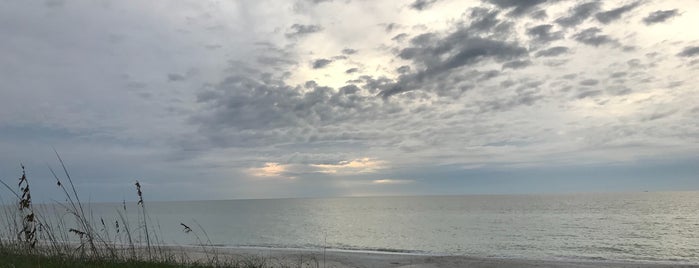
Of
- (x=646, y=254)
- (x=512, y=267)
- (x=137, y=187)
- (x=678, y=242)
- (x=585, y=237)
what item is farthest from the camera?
(x=585, y=237)

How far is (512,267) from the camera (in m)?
22.1

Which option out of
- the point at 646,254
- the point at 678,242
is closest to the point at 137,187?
the point at 646,254

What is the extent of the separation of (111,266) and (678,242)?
1957 inches

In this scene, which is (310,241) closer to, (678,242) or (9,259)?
(678,242)

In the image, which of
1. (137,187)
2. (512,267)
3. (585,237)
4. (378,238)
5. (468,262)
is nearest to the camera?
(137,187)

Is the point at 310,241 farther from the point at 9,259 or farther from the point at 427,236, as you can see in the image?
the point at 9,259

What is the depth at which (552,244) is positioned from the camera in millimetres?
43094

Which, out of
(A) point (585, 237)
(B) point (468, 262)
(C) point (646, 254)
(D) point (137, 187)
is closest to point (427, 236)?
(A) point (585, 237)

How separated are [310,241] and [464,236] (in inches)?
699

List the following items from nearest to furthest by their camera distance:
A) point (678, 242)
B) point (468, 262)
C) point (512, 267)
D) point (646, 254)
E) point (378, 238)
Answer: point (512, 267) → point (468, 262) → point (646, 254) → point (678, 242) → point (378, 238)

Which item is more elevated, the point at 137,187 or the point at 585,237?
the point at 137,187

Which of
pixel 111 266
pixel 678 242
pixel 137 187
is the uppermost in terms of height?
pixel 137 187

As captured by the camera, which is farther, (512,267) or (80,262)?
(512,267)

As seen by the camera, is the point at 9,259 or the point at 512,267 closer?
the point at 9,259
